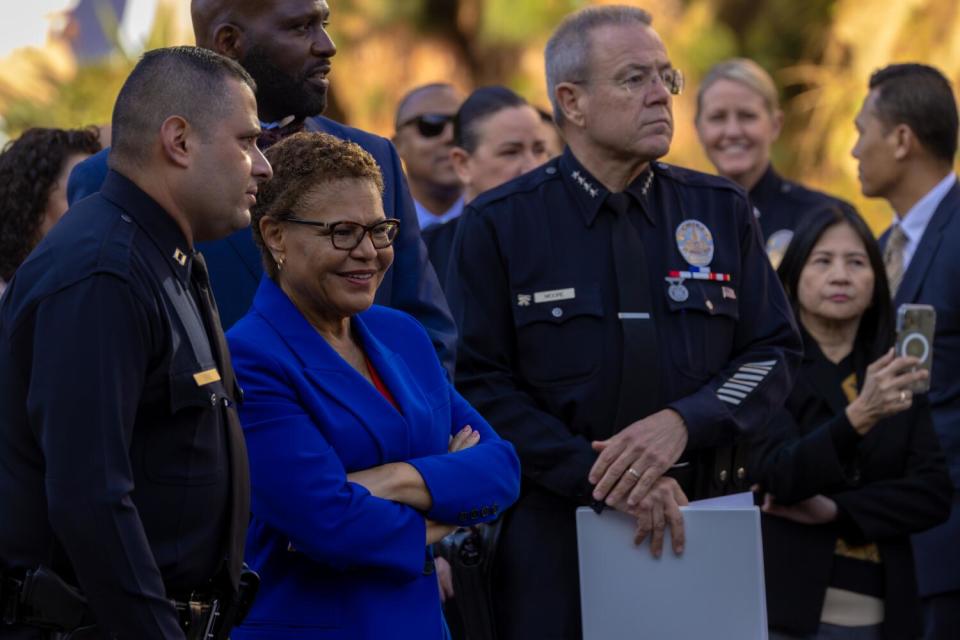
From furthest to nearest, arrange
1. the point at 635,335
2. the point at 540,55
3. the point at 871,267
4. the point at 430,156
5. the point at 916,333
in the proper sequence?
the point at 540,55, the point at 430,156, the point at 871,267, the point at 916,333, the point at 635,335

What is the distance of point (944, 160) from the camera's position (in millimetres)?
5941

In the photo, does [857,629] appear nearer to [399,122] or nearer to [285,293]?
[285,293]

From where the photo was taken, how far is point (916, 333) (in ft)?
14.9

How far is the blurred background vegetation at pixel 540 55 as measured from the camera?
966 centimetres

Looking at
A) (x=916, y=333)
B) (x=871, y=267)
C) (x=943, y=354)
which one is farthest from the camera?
(x=943, y=354)

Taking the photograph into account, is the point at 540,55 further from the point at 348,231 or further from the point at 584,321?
the point at 348,231

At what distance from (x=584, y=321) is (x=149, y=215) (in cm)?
160

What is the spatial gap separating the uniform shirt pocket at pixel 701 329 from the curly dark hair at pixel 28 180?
6.45ft

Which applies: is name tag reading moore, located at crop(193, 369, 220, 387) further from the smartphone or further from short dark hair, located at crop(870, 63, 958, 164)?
short dark hair, located at crop(870, 63, 958, 164)

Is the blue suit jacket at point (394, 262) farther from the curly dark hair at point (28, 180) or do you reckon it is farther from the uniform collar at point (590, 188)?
the curly dark hair at point (28, 180)

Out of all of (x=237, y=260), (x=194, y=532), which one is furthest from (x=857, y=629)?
(x=194, y=532)

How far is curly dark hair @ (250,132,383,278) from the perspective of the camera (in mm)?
3037

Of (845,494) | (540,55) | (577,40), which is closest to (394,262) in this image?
(577,40)

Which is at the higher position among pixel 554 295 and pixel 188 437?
pixel 554 295
